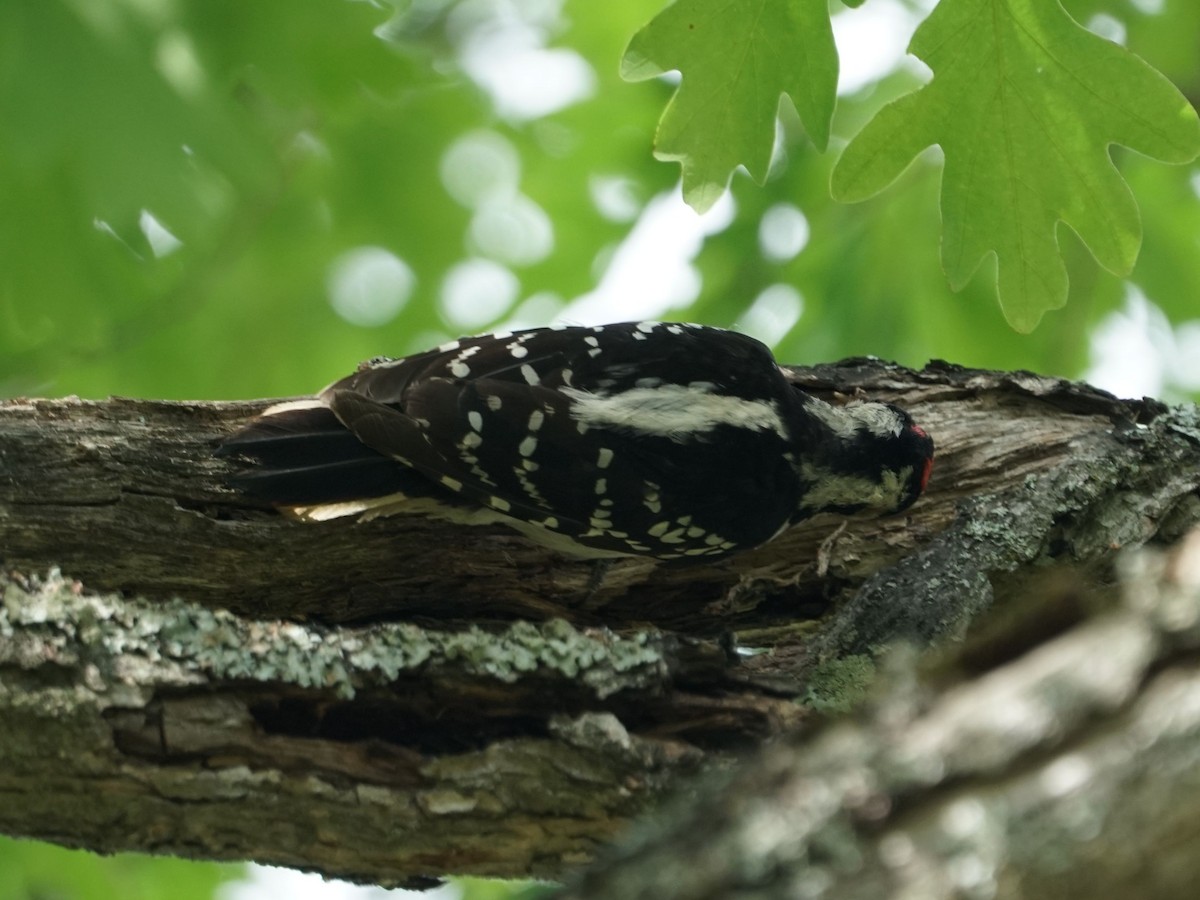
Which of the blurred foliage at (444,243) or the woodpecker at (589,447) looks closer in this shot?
the woodpecker at (589,447)

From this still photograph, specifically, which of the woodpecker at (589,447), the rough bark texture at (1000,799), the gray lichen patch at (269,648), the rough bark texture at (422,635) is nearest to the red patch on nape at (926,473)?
the woodpecker at (589,447)

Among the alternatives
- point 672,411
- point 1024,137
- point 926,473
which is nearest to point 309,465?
point 672,411

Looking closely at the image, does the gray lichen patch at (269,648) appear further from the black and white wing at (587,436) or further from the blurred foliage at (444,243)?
the blurred foliage at (444,243)

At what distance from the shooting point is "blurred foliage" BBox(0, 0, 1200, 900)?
4438 millimetres

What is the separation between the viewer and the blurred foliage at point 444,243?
14.6 feet

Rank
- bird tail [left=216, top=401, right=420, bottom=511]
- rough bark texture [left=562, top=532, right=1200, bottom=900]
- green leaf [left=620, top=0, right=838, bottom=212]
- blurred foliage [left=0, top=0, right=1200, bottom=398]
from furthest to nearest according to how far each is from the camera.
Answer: blurred foliage [left=0, top=0, right=1200, bottom=398]
green leaf [left=620, top=0, right=838, bottom=212]
bird tail [left=216, top=401, right=420, bottom=511]
rough bark texture [left=562, top=532, right=1200, bottom=900]

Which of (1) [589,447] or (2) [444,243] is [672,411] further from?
(2) [444,243]

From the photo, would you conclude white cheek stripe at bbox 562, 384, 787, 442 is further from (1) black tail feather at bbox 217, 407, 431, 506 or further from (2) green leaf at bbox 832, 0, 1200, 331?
(2) green leaf at bbox 832, 0, 1200, 331

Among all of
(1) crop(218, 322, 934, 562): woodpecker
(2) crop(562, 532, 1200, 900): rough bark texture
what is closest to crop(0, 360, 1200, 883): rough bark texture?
(1) crop(218, 322, 934, 562): woodpecker

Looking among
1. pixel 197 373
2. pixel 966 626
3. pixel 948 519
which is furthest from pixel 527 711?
pixel 197 373

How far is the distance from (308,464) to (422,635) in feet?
2.62

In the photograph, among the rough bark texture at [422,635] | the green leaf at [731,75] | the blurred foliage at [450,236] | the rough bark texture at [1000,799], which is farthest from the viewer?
the blurred foliage at [450,236]

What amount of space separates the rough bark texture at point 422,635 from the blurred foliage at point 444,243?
139 cm

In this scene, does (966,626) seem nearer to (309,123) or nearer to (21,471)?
(21,471)
